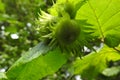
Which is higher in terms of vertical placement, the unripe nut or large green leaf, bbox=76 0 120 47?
large green leaf, bbox=76 0 120 47

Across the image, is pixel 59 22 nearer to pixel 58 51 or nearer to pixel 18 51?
pixel 58 51

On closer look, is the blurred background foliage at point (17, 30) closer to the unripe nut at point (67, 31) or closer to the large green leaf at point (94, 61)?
the large green leaf at point (94, 61)

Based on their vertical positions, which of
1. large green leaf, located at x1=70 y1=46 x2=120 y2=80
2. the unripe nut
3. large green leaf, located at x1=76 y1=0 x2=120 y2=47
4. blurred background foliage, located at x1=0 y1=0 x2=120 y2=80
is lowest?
large green leaf, located at x1=70 y1=46 x2=120 y2=80

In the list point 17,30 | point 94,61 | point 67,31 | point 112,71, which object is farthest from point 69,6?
point 17,30

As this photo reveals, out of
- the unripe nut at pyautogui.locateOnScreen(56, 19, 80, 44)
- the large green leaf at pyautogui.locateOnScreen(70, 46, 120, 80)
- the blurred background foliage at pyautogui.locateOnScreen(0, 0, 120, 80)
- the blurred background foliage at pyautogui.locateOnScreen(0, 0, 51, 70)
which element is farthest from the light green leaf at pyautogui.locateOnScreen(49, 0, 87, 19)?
the blurred background foliage at pyautogui.locateOnScreen(0, 0, 51, 70)

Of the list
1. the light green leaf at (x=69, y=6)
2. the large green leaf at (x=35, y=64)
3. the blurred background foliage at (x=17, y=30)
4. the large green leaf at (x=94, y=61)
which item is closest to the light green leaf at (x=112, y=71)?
the large green leaf at (x=94, y=61)

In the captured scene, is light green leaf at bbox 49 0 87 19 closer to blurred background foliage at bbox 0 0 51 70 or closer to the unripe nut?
the unripe nut
